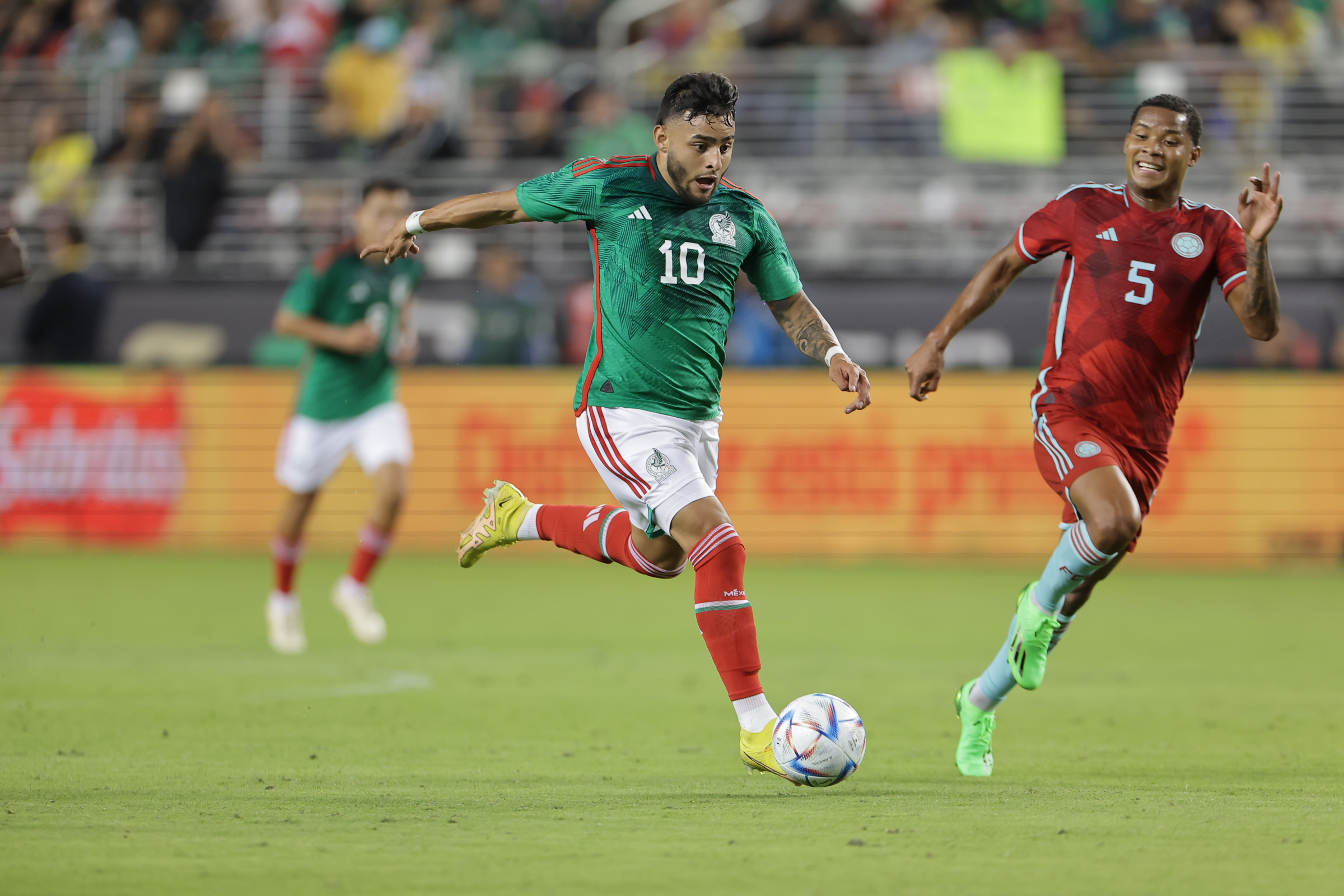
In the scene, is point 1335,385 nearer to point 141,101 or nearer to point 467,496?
point 467,496

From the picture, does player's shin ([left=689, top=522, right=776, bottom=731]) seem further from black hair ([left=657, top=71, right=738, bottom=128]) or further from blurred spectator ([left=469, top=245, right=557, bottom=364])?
blurred spectator ([left=469, top=245, right=557, bottom=364])

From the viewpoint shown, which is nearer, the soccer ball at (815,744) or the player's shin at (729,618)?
the soccer ball at (815,744)

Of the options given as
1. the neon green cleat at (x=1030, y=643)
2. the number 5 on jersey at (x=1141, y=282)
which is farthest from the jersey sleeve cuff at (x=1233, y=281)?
the neon green cleat at (x=1030, y=643)

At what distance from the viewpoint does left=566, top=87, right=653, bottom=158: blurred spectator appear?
1788 centimetres

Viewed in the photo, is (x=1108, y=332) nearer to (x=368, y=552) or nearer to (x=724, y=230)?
(x=724, y=230)

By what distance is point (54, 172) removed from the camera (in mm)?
19719

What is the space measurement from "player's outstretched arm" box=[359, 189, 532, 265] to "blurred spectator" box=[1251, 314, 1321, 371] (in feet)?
40.5

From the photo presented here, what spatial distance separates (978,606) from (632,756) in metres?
6.95

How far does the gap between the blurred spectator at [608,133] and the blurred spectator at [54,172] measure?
5895 mm

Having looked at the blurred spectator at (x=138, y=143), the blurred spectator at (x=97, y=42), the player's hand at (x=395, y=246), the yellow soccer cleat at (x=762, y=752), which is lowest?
the yellow soccer cleat at (x=762, y=752)

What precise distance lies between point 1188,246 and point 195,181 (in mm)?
14001

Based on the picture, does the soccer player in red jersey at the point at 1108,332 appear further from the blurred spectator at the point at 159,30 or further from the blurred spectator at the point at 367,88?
the blurred spectator at the point at 159,30

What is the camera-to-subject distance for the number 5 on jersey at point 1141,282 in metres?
6.61

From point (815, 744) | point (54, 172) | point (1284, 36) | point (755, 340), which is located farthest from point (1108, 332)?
point (54, 172)
